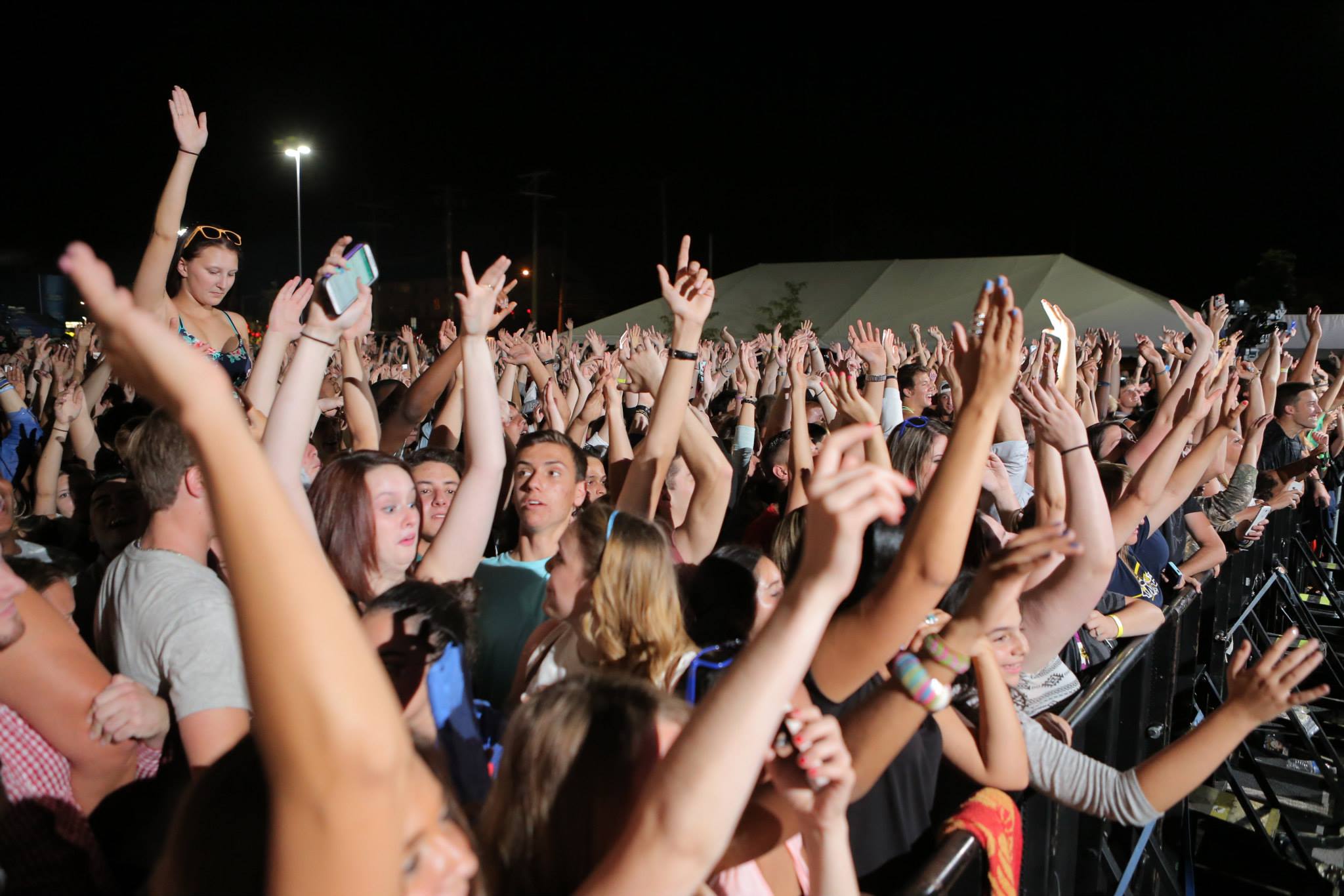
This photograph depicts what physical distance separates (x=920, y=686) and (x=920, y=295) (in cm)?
2092

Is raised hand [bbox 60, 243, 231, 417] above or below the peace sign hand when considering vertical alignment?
above

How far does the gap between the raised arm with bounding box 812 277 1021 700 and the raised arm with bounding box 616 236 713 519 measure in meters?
1.51

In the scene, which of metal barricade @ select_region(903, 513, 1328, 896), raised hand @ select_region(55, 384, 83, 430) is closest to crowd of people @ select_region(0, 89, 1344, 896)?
metal barricade @ select_region(903, 513, 1328, 896)

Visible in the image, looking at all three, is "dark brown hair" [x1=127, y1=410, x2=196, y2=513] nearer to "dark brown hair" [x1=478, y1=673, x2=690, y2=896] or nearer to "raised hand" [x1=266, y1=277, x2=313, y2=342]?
"raised hand" [x1=266, y1=277, x2=313, y2=342]

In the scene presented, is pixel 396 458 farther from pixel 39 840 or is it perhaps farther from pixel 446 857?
pixel 446 857

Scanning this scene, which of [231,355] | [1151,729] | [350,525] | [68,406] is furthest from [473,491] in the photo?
[68,406]

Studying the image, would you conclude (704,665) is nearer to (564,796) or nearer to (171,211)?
(564,796)

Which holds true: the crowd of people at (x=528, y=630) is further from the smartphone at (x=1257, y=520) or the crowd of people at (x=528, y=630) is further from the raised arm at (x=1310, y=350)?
the raised arm at (x=1310, y=350)

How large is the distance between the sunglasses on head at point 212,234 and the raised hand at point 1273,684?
4016 millimetres

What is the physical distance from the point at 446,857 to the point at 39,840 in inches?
41.4

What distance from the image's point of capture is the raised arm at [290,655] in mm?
934

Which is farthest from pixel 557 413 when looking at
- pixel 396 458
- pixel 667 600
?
pixel 667 600

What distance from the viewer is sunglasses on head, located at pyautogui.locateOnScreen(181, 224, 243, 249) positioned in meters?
3.95

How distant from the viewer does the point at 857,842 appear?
219 cm
